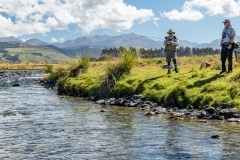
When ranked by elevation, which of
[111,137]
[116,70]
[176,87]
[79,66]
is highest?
[79,66]

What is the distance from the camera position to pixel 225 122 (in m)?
17.7

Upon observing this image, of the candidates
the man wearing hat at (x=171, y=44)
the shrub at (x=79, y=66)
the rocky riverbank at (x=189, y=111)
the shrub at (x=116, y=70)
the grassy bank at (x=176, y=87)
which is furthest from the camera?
the shrub at (x=79, y=66)

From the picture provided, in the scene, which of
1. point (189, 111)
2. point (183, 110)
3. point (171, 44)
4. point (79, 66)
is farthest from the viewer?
point (79, 66)

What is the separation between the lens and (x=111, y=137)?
14.8 m

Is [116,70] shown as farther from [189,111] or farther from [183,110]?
[189,111]

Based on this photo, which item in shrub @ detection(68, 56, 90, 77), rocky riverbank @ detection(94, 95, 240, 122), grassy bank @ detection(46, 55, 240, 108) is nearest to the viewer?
rocky riverbank @ detection(94, 95, 240, 122)

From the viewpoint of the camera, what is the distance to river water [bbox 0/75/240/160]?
12.2m

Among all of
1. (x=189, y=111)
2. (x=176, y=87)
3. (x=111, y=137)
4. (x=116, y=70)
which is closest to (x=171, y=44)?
(x=116, y=70)

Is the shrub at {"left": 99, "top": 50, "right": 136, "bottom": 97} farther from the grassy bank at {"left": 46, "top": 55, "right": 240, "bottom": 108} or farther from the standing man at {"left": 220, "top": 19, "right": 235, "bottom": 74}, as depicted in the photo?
the standing man at {"left": 220, "top": 19, "right": 235, "bottom": 74}

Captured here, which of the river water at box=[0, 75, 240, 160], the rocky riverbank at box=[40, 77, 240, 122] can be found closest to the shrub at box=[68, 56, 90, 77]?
the rocky riverbank at box=[40, 77, 240, 122]

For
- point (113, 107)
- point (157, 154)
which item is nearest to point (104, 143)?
point (157, 154)

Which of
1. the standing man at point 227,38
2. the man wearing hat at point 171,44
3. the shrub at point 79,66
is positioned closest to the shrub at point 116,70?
the man wearing hat at point 171,44

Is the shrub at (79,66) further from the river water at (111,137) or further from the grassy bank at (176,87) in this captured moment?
the river water at (111,137)

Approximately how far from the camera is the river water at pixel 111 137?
12188mm
